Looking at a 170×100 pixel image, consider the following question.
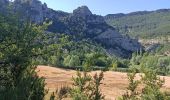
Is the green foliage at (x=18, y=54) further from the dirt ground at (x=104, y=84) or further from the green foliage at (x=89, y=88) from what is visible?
the dirt ground at (x=104, y=84)

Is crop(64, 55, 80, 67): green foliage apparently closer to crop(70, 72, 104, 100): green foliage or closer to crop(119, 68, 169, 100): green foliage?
crop(119, 68, 169, 100): green foliage

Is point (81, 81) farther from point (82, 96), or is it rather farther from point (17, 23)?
point (17, 23)

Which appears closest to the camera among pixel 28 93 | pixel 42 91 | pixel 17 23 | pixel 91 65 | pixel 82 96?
pixel 28 93

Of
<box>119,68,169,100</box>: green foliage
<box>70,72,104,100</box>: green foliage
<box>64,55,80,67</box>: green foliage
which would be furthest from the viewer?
<box>64,55,80,67</box>: green foliage

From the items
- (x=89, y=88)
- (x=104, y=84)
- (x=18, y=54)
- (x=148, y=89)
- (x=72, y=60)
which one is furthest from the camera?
(x=72, y=60)

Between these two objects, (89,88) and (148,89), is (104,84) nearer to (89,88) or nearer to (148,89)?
(148,89)

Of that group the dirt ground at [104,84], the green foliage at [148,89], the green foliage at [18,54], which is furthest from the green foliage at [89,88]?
the dirt ground at [104,84]

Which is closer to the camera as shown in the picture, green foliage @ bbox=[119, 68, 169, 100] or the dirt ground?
green foliage @ bbox=[119, 68, 169, 100]

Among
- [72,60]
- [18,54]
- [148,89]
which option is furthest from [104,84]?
[72,60]

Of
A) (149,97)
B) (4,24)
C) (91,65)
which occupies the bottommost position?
(149,97)

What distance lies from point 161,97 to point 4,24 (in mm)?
14388

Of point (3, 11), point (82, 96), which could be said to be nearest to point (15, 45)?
point (3, 11)

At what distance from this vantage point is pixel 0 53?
19.8m

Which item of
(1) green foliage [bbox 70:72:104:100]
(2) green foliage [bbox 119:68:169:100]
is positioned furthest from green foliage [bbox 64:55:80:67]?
(1) green foliage [bbox 70:72:104:100]
